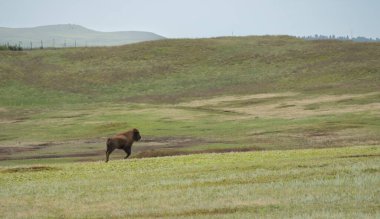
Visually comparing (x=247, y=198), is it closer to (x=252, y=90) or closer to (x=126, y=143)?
(x=126, y=143)

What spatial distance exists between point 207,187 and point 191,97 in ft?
203

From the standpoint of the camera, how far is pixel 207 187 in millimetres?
24641

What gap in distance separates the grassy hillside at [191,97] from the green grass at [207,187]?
10.4 m

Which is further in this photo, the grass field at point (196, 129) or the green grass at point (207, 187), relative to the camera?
the grass field at point (196, 129)

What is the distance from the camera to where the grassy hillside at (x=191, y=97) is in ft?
165

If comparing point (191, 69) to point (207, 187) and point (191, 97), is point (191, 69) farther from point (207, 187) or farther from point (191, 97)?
point (207, 187)

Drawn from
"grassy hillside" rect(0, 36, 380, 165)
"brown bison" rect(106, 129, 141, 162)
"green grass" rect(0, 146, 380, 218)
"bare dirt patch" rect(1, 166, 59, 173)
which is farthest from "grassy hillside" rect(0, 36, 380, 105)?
"bare dirt patch" rect(1, 166, 59, 173)

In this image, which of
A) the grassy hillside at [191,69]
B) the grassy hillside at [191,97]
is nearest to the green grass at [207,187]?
the grassy hillside at [191,97]

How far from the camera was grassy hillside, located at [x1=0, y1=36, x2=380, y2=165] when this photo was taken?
50375 millimetres

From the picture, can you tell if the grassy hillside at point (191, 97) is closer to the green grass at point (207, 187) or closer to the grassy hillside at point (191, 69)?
the grassy hillside at point (191, 69)

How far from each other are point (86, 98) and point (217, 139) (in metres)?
41.5

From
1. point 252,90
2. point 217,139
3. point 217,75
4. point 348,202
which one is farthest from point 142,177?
point 217,75

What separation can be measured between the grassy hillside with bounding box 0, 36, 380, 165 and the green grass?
34.1 ft

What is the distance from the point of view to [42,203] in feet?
76.6
